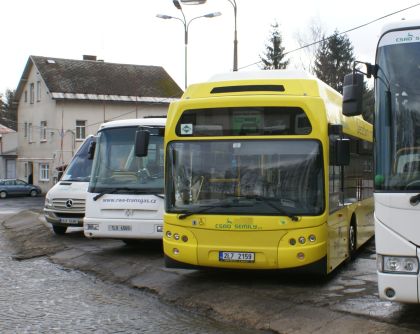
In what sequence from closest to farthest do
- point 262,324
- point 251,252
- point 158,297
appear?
point 262,324, point 251,252, point 158,297

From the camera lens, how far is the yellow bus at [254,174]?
817 centimetres

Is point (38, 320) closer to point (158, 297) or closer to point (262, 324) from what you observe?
point (158, 297)

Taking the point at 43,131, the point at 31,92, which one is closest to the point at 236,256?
the point at 43,131

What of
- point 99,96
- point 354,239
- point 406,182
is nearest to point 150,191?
point 354,239

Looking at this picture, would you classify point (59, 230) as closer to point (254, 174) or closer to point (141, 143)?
point (141, 143)

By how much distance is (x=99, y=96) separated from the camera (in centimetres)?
4834

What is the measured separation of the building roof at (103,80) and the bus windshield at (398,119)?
42.6 meters

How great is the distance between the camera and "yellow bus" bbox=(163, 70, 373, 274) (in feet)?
26.8

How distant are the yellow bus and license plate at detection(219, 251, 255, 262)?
0.04ft

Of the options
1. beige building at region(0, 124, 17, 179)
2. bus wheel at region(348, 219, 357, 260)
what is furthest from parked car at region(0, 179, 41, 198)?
bus wheel at region(348, 219, 357, 260)

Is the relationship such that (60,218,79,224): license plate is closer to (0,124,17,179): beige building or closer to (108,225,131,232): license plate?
(108,225,131,232): license plate

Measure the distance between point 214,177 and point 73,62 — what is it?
45.0 meters

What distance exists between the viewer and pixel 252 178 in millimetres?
8352

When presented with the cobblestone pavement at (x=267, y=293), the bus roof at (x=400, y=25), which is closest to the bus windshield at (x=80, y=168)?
the cobblestone pavement at (x=267, y=293)
